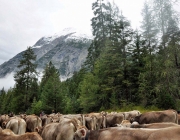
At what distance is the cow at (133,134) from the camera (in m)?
4.10

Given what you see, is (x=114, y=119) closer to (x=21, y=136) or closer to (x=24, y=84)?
(x=21, y=136)

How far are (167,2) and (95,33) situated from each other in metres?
19.5

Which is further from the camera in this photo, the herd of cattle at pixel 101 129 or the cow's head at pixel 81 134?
the cow's head at pixel 81 134

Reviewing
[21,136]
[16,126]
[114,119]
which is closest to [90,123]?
[114,119]

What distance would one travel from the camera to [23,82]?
51812mm

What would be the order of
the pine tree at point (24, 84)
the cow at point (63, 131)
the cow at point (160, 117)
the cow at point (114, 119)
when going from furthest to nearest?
the pine tree at point (24, 84)
the cow at point (114, 119)
the cow at point (160, 117)
the cow at point (63, 131)

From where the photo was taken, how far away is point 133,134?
4.63 meters

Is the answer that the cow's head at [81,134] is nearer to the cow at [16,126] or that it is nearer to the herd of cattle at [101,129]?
the herd of cattle at [101,129]

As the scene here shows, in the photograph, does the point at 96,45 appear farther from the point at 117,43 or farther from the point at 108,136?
the point at 108,136

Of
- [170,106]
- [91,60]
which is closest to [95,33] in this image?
[91,60]

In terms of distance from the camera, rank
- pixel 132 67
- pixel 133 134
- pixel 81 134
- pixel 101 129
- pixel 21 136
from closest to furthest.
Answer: pixel 133 134 → pixel 101 129 → pixel 81 134 → pixel 21 136 → pixel 132 67

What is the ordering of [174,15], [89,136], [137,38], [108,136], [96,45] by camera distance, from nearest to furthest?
[108,136] → [89,136] → [174,15] → [137,38] → [96,45]

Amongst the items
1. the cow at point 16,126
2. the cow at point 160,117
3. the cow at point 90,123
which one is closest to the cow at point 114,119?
the cow at point 90,123

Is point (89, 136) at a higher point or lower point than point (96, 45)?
lower
